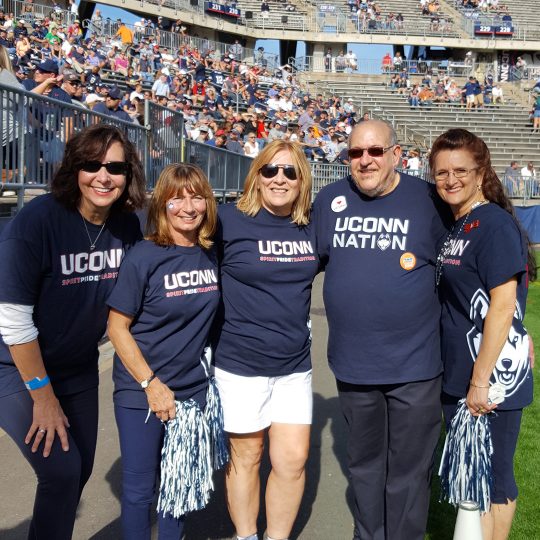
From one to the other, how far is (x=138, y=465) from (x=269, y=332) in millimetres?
825

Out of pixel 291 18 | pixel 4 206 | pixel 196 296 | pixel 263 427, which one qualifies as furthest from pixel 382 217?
pixel 291 18

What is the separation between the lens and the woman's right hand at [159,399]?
267 cm

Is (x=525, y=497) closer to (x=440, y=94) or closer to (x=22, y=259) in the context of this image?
(x=22, y=259)

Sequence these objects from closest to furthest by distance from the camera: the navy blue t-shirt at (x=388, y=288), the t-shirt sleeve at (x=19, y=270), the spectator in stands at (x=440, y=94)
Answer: the t-shirt sleeve at (x=19, y=270) < the navy blue t-shirt at (x=388, y=288) < the spectator in stands at (x=440, y=94)

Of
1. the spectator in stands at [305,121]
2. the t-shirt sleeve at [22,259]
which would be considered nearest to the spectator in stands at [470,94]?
the spectator in stands at [305,121]

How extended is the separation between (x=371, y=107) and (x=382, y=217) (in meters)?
29.2

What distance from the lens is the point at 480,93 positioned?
32.3 meters

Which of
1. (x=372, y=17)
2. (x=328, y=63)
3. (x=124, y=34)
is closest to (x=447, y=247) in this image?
(x=124, y=34)

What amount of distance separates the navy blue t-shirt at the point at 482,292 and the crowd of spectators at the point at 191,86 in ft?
24.9

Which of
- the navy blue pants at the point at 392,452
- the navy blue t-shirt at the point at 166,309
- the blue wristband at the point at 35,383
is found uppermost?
the navy blue t-shirt at the point at 166,309

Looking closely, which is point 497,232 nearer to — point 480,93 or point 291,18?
point 480,93

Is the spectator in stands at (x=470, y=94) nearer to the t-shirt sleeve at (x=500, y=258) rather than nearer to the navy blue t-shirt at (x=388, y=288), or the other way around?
the navy blue t-shirt at (x=388, y=288)

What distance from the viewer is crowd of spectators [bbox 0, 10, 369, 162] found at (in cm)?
1488

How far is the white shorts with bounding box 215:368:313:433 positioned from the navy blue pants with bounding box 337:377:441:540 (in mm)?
207
